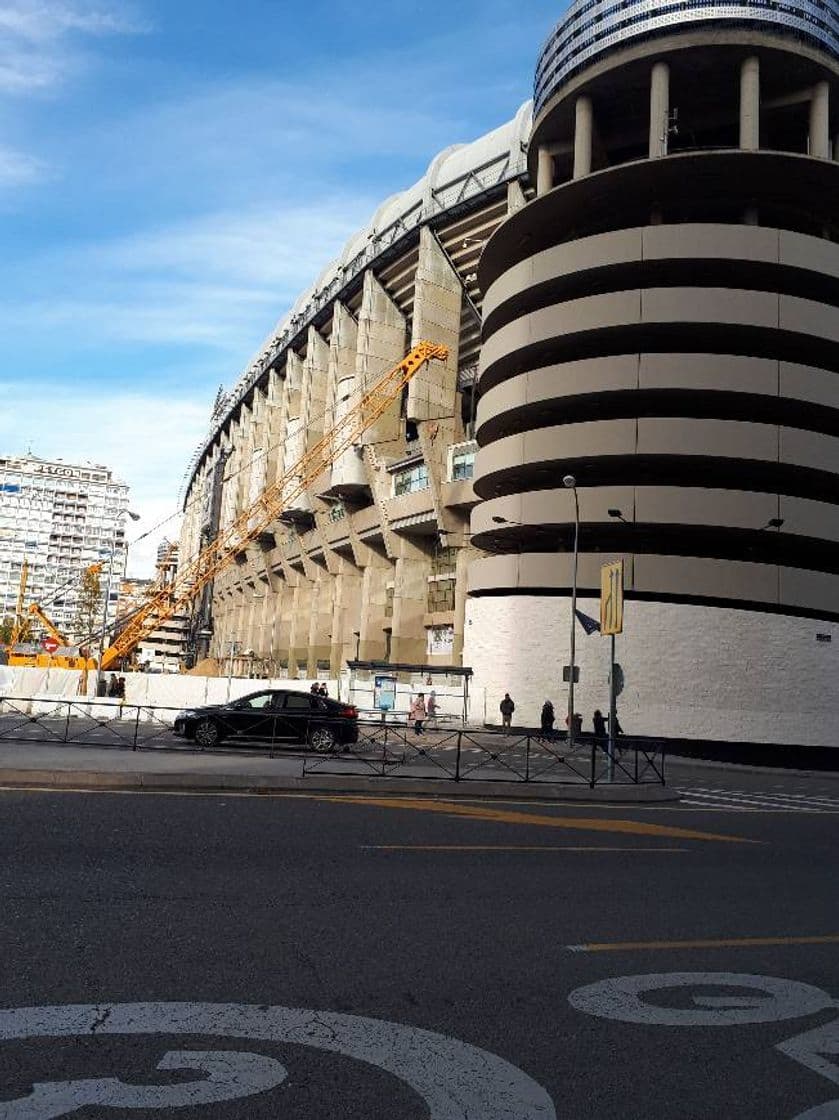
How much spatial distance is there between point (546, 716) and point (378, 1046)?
119ft

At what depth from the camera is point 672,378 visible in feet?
138

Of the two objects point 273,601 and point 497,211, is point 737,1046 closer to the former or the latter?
point 497,211

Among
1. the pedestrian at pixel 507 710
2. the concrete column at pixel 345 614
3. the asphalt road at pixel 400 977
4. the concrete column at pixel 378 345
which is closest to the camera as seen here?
the asphalt road at pixel 400 977

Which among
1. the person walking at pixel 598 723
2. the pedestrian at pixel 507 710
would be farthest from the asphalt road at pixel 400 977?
the pedestrian at pixel 507 710

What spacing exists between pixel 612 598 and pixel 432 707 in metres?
20.3

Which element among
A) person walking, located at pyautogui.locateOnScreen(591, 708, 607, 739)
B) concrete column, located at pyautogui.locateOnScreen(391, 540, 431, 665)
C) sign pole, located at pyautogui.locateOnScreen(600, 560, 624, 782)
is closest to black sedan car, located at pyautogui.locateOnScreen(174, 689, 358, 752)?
sign pole, located at pyautogui.locateOnScreen(600, 560, 624, 782)

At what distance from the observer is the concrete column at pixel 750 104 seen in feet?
143

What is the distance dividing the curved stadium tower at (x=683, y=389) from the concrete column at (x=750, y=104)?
0.32ft

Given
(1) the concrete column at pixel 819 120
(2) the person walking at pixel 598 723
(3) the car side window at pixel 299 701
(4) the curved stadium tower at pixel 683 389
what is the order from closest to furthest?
(3) the car side window at pixel 299 701 < (2) the person walking at pixel 598 723 < (4) the curved stadium tower at pixel 683 389 < (1) the concrete column at pixel 819 120

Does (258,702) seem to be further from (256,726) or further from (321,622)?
(321,622)

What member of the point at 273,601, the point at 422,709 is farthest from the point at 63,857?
the point at 273,601

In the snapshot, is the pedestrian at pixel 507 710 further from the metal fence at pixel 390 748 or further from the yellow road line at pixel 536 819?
the yellow road line at pixel 536 819

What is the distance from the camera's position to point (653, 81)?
45062 millimetres

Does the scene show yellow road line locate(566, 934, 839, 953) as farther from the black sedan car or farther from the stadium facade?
the stadium facade
